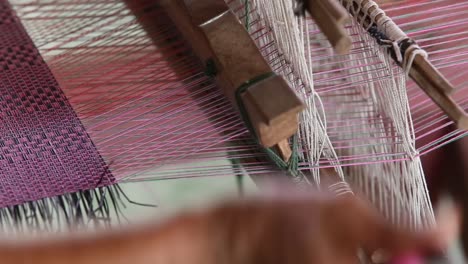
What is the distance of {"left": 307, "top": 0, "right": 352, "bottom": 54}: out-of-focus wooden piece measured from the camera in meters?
0.61

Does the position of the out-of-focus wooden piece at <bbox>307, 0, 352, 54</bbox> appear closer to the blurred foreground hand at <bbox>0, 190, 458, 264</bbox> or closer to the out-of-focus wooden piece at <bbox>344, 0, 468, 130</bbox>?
the out-of-focus wooden piece at <bbox>344, 0, 468, 130</bbox>

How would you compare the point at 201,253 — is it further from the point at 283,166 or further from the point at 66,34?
the point at 66,34

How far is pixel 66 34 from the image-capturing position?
104 centimetres

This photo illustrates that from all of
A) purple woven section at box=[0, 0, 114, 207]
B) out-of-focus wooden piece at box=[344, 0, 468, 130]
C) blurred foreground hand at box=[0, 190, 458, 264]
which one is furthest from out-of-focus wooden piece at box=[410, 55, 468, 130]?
purple woven section at box=[0, 0, 114, 207]

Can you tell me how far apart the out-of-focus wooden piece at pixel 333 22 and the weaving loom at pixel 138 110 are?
22 centimetres

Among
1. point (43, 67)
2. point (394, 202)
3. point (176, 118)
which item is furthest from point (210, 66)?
point (394, 202)

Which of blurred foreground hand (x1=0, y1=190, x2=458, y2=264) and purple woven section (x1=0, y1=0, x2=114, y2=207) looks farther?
purple woven section (x1=0, y1=0, x2=114, y2=207)

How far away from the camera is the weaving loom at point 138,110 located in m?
0.93

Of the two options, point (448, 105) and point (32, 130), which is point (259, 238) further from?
point (32, 130)

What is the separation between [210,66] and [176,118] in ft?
0.51

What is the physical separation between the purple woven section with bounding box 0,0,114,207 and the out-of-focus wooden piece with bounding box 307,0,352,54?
0.49 m

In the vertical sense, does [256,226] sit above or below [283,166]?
above

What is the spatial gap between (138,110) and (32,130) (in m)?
0.18

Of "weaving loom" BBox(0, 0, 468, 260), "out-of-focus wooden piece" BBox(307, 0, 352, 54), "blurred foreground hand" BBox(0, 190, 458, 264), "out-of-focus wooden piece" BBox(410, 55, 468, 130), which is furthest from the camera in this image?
"weaving loom" BBox(0, 0, 468, 260)
